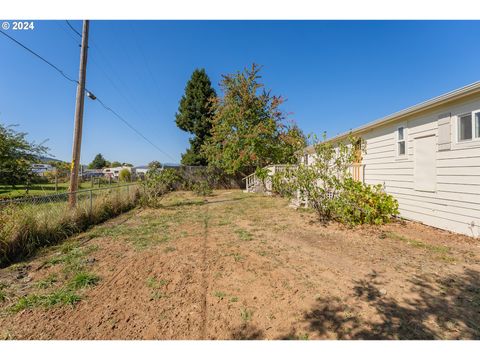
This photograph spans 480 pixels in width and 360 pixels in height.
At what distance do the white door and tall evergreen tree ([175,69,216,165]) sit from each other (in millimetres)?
18134

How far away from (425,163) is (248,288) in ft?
19.2

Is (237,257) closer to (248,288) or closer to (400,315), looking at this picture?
(248,288)

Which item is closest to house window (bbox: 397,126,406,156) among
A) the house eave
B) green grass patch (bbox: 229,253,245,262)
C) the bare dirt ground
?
the house eave

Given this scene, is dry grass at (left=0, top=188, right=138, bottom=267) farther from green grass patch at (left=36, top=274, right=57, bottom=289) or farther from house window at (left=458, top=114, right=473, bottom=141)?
house window at (left=458, top=114, right=473, bottom=141)

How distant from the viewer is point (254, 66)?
1673cm

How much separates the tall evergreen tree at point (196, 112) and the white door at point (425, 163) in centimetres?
1813

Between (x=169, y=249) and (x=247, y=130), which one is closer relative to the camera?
(x=169, y=249)

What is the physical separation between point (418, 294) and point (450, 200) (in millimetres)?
3810

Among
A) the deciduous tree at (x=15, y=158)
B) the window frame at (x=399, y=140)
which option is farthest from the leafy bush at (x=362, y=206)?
the deciduous tree at (x=15, y=158)

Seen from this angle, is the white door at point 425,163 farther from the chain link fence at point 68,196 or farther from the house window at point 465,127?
the chain link fence at point 68,196

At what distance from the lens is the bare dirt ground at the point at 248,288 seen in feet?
6.94

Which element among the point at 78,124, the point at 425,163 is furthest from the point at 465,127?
the point at 78,124

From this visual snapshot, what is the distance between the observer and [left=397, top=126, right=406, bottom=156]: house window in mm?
6531

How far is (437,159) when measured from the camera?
543 centimetres
